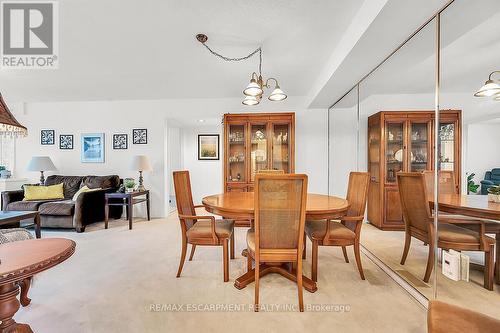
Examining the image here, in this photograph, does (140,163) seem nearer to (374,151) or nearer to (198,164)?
(198,164)

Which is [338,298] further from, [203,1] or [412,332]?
[203,1]

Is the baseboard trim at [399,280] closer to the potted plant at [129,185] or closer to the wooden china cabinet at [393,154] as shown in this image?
the wooden china cabinet at [393,154]

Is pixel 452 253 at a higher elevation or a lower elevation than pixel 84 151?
lower

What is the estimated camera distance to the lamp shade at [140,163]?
4.22m

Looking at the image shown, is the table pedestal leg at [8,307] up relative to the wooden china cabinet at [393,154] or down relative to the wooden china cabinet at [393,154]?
down

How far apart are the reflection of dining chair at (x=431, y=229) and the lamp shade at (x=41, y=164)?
228 inches

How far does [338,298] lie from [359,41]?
2167mm

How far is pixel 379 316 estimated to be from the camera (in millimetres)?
1650

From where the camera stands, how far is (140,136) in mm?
4629

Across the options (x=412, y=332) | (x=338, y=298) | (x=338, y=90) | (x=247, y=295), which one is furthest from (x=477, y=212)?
(x=338, y=90)

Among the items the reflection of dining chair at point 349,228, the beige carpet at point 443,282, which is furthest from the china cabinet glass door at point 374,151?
the reflection of dining chair at point 349,228

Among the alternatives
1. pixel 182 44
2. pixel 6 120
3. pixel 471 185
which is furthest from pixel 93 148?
pixel 471 185

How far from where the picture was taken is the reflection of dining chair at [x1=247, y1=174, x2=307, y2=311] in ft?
5.24

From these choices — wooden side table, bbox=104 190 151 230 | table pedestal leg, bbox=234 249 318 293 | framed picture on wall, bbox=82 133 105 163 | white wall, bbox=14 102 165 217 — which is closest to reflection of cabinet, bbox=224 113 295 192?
white wall, bbox=14 102 165 217
